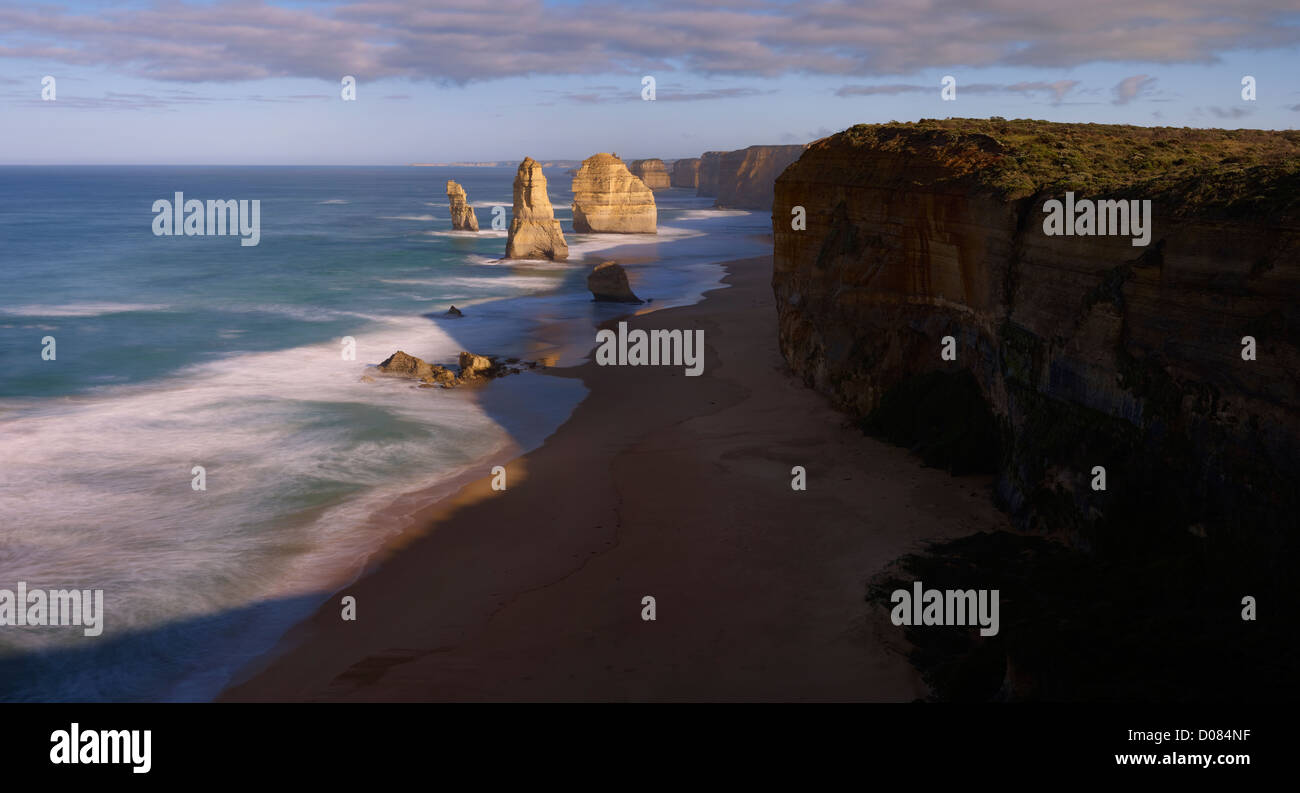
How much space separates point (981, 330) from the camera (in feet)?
56.1

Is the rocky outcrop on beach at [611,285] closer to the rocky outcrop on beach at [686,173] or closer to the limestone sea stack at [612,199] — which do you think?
the limestone sea stack at [612,199]

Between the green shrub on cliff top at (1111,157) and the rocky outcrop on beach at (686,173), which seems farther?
the rocky outcrop on beach at (686,173)

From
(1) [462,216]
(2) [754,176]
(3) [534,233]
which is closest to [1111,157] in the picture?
(3) [534,233]

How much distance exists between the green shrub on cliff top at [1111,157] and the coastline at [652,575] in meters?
5.73

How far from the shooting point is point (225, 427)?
24.4 meters

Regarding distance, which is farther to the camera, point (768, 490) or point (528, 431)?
point (528, 431)

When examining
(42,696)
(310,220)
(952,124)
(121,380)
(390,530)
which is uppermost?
(310,220)

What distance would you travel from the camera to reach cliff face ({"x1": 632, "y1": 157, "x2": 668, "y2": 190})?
169250mm

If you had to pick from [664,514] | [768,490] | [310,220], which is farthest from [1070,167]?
[310,220]

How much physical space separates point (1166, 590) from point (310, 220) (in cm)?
10159

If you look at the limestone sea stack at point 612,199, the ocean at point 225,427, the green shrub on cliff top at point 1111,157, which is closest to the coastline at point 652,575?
the ocean at point 225,427

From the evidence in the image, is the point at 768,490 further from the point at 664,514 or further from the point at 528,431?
the point at 528,431

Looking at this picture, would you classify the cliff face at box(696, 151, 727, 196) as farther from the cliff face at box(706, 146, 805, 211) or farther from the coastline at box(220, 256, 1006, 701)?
the coastline at box(220, 256, 1006, 701)

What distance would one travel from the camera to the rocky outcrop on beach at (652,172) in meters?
169
